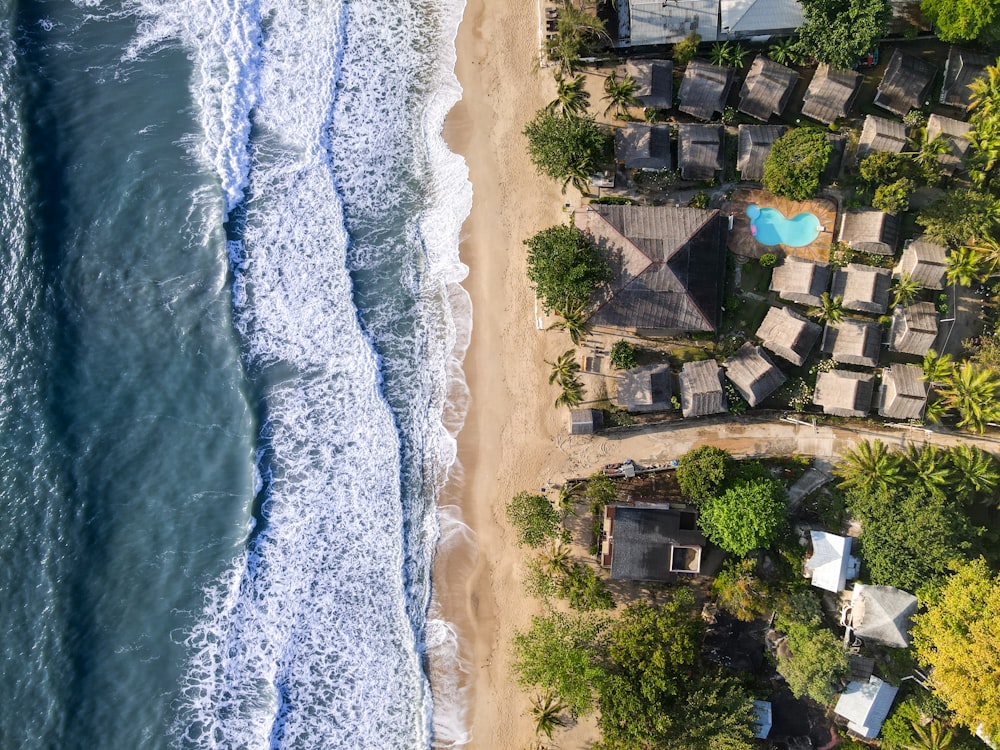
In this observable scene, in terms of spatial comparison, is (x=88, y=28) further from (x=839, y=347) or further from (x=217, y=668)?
(x=839, y=347)

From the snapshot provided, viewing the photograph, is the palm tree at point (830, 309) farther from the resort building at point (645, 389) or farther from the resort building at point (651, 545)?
the resort building at point (651, 545)

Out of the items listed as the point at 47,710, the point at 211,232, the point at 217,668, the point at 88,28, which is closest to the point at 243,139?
the point at 211,232

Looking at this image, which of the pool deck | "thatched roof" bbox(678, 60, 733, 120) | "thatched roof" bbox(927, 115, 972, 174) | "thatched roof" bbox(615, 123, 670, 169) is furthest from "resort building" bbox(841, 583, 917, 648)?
"thatched roof" bbox(678, 60, 733, 120)

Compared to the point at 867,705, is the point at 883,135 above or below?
above

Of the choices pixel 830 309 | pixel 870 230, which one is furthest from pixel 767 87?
pixel 830 309

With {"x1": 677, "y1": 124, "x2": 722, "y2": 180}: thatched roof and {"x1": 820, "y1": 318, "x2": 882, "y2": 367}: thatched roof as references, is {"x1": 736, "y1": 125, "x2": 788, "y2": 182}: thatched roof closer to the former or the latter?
{"x1": 677, "y1": 124, "x2": 722, "y2": 180}: thatched roof

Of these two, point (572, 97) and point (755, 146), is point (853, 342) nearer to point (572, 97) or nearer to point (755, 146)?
point (755, 146)

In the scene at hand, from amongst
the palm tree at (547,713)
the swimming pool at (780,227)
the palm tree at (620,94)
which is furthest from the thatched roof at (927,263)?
the palm tree at (547,713)
